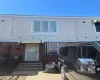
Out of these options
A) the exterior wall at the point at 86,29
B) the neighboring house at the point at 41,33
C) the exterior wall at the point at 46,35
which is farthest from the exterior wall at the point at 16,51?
the exterior wall at the point at 86,29

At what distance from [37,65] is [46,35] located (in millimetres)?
3841

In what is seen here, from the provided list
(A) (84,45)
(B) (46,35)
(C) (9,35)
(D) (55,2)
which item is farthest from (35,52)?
(A) (84,45)

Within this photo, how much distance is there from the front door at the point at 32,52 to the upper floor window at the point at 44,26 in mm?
1770

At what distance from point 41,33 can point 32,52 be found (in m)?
2.24

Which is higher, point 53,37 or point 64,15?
point 64,15

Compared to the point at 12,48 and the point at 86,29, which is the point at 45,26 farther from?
the point at 86,29

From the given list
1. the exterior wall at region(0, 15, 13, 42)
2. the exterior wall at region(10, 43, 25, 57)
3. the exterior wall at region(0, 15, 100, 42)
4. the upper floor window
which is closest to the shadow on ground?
the exterior wall at region(10, 43, 25, 57)

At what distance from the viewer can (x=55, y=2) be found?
1456 cm

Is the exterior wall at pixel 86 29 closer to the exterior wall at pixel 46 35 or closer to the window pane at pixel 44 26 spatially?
the exterior wall at pixel 46 35

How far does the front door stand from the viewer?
1627cm

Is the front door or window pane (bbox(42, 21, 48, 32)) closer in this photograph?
the front door

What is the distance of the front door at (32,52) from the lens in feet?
53.4

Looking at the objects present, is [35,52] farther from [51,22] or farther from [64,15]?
[64,15]

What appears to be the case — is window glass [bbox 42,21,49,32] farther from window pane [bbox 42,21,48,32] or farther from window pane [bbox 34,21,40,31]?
window pane [bbox 34,21,40,31]
